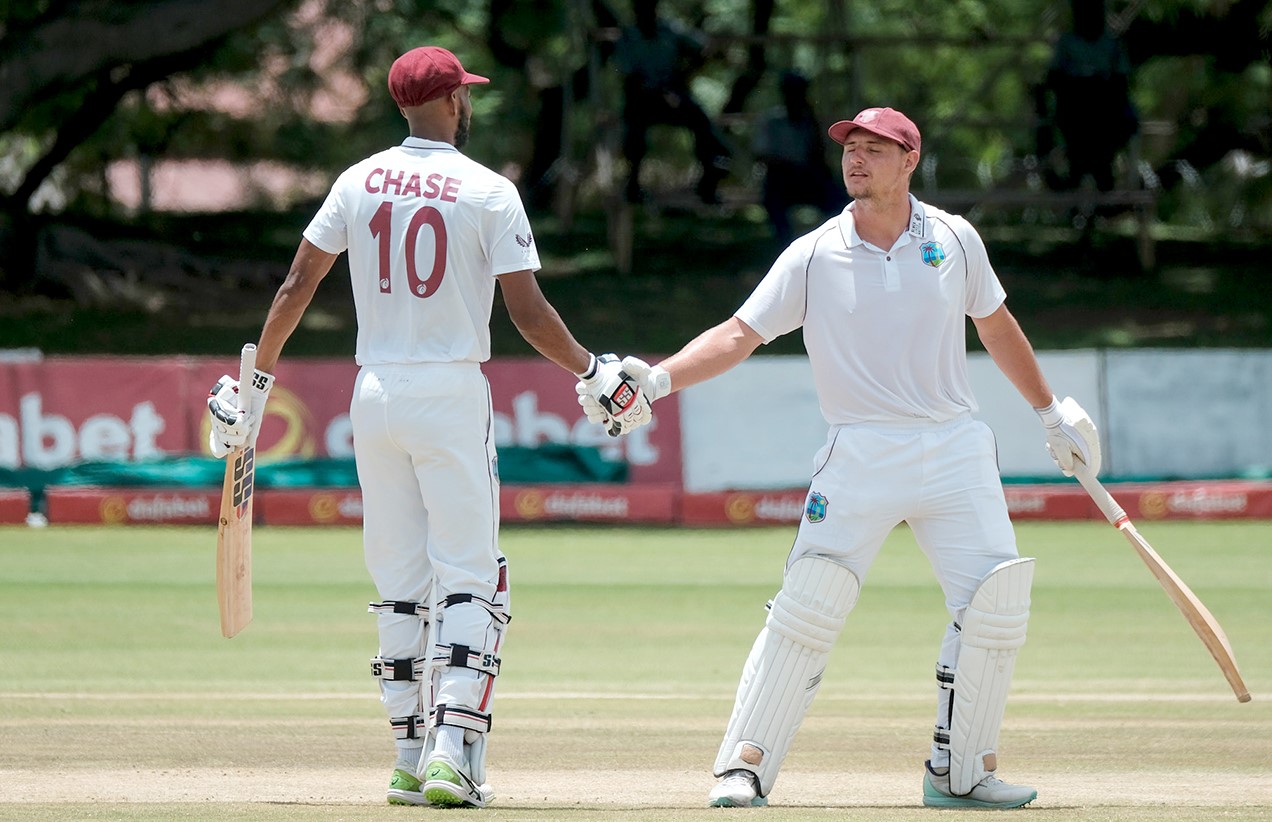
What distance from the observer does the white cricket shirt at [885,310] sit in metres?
5.59

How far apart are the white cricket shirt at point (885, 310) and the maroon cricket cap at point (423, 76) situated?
3.79 feet

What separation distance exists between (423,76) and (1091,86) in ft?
53.1

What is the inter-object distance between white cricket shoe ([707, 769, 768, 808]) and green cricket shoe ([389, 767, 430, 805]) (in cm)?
88

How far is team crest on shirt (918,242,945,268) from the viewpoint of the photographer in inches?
221

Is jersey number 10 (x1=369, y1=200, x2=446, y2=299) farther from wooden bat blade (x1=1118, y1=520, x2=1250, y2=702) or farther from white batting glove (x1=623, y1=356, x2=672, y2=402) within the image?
wooden bat blade (x1=1118, y1=520, x2=1250, y2=702)

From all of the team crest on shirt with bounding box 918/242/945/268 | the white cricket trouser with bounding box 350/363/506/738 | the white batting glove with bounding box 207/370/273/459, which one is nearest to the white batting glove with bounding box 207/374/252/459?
the white batting glove with bounding box 207/370/273/459

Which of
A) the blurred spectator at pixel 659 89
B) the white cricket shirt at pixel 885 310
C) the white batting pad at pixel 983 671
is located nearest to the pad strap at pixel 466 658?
the white cricket shirt at pixel 885 310

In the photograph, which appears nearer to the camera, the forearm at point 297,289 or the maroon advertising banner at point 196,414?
the forearm at point 297,289

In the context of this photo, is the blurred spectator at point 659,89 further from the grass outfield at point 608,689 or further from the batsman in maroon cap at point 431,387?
the batsman in maroon cap at point 431,387

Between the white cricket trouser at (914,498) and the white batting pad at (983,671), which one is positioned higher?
the white cricket trouser at (914,498)

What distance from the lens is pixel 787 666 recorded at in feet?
18.3

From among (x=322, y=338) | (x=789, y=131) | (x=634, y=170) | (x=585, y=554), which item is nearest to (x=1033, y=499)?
(x=585, y=554)

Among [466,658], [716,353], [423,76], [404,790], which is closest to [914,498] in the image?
[716,353]

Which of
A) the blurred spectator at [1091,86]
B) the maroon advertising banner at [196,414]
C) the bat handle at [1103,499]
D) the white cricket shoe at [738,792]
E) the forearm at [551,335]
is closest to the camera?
the white cricket shoe at [738,792]
